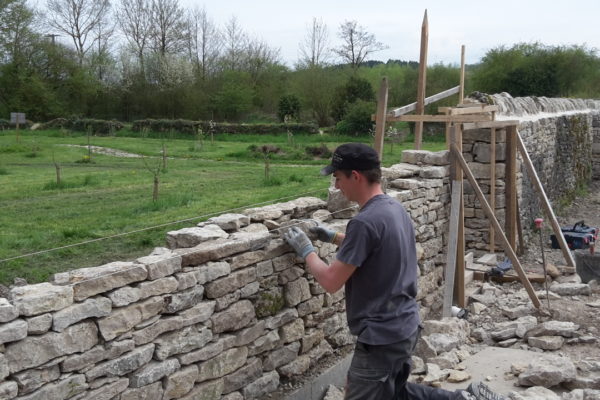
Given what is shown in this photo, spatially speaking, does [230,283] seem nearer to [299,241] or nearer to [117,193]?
[299,241]

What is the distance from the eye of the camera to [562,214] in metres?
15.3

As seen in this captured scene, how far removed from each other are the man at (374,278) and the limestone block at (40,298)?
144 cm

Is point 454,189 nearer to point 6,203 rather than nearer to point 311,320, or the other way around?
point 311,320

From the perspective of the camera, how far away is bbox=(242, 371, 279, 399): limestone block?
4.98 metres

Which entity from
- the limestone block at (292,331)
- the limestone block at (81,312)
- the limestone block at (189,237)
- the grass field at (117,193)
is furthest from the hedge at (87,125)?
the limestone block at (81,312)

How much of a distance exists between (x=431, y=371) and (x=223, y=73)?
3545 centimetres

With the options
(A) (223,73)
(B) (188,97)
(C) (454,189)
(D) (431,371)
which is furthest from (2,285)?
(A) (223,73)

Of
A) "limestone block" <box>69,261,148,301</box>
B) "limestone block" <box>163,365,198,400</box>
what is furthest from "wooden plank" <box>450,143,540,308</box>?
"limestone block" <box>69,261,148,301</box>

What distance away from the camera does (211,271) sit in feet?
15.2

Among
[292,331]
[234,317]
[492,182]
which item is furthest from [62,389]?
[492,182]

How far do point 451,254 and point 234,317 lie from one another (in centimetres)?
396

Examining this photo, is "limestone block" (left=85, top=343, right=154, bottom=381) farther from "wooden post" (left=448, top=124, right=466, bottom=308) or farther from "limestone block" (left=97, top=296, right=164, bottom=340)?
"wooden post" (left=448, top=124, right=466, bottom=308)

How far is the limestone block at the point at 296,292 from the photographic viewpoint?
5.37 meters

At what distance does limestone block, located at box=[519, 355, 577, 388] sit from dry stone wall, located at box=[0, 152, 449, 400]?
62.8 inches
